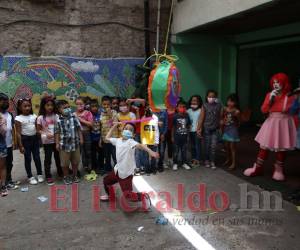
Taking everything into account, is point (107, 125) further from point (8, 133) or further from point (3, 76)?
point (3, 76)

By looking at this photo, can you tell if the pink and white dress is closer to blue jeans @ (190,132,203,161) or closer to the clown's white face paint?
the clown's white face paint

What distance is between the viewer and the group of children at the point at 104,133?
5.31 meters

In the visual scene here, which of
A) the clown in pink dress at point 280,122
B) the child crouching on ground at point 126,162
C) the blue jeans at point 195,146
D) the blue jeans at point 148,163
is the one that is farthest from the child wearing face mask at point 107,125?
the clown in pink dress at point 280,122

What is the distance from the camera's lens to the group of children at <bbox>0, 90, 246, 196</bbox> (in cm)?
531

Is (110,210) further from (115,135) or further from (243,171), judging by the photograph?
(243,171)

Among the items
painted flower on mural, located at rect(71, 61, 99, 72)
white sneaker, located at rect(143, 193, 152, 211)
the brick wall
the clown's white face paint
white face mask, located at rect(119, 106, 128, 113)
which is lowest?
white sneaker, located at rect(143, 193, 152, 211)

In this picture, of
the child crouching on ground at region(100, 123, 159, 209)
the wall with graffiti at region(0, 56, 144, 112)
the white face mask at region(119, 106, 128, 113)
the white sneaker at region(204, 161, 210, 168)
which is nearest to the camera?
the child crouching on ground at region(100, 123, 159, 209)

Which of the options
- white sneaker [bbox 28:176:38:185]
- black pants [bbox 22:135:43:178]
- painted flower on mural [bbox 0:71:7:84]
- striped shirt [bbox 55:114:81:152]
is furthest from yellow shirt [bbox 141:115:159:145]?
painted flower on mural [bbox 0:71:7:84]

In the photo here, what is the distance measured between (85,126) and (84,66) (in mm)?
2930

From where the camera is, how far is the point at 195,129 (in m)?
6.31

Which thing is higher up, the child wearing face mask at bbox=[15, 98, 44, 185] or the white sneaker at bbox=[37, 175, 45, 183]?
the child wearing face mask at bbox=[15, 98, 44, 185]

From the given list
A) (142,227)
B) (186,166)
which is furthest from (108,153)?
(142,227)

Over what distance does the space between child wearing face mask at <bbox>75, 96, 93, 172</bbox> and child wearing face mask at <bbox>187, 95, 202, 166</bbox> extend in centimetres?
185

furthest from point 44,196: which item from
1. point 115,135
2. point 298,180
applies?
point 298,180
